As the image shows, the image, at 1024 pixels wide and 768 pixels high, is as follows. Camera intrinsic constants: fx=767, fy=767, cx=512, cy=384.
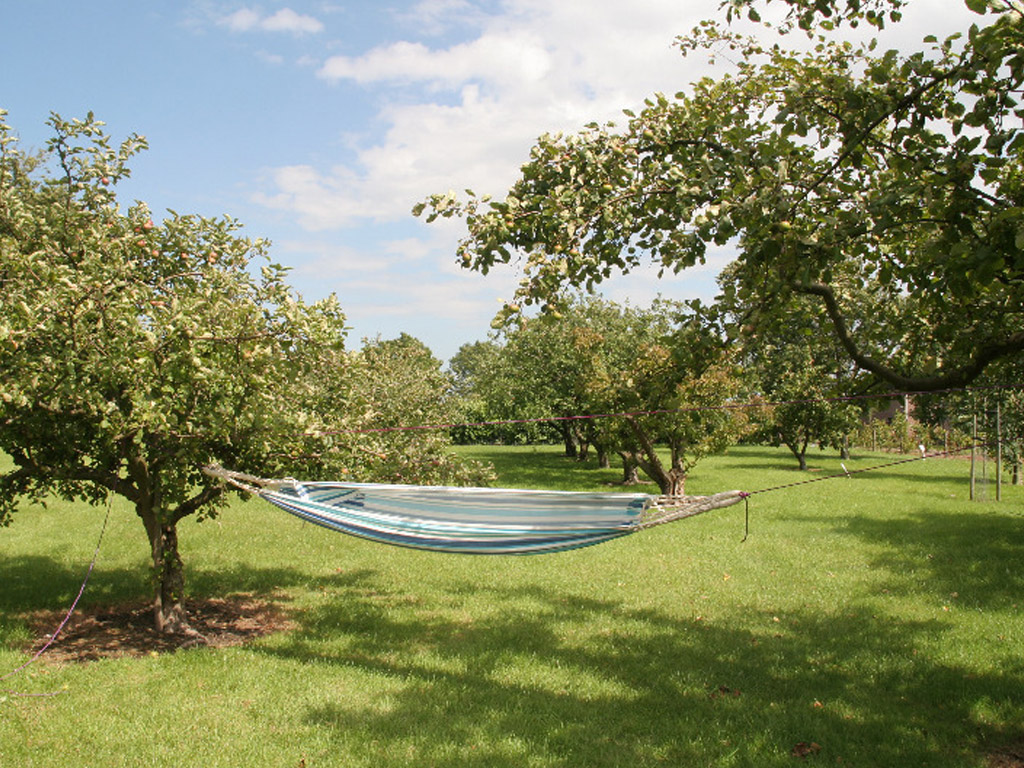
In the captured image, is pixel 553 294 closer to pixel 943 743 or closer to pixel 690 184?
pixel 690 184

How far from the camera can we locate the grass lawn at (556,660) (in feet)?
14.6

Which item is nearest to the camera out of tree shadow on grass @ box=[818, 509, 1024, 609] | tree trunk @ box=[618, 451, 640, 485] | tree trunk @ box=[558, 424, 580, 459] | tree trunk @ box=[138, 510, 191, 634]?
tree trunk @ box=[138, 510, 191, 634]

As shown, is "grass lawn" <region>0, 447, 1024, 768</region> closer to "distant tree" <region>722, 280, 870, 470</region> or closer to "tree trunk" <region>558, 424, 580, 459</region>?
"distant tree" <region>722, 280, 870, 470</region>

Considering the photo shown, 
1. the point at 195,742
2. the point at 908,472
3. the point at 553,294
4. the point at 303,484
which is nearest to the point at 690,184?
the point at 553,294

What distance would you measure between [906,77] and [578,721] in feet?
13.7

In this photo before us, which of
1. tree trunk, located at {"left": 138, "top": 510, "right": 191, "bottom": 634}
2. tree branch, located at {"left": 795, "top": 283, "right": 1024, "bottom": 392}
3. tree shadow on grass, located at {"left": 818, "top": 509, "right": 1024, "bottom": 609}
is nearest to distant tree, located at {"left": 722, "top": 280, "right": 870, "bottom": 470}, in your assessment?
tree shadow on grass, located at {"left": 818, "top": 509, "right": 1024, "bottom": 609}

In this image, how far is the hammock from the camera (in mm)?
4457

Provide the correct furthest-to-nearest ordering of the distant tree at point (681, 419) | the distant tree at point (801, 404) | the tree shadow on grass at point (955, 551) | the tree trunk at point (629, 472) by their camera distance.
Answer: the distant tree at point (801, 404), the tree trunk at point (629, 472), the tree shadow on grass at point (955, 551), the distant tree at point (681, 419)

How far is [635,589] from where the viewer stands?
8414 millimetres

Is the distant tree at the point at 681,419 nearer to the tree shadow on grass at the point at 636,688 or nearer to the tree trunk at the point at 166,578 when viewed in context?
the tree shadow on grass at the point at 636,688

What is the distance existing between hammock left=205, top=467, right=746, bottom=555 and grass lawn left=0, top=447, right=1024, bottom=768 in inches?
44.5

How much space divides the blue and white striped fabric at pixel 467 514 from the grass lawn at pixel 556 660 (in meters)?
1.13

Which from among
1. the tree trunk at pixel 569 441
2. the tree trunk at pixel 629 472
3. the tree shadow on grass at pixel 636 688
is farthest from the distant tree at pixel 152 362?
the tree trunk at pixel 569 441

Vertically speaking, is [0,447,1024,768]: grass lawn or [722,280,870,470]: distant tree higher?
[722,280,870,470]: distant tree
